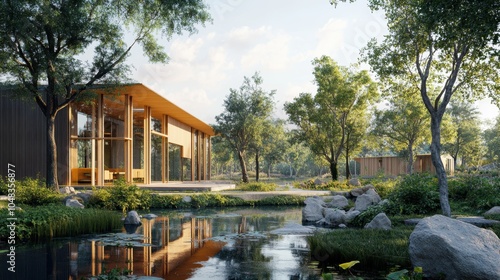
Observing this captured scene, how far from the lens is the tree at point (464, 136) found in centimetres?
4700

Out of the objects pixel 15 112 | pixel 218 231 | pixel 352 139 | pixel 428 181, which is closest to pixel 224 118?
pixel 352 139

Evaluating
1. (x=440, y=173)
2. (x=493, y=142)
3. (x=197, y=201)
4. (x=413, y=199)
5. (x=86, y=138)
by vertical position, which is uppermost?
(x=493, y=142)

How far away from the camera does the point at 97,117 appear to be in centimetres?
2219

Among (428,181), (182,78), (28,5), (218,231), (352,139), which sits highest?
(28,5)

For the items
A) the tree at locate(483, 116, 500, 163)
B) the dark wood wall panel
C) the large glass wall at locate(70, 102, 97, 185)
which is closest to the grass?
the large glass wall at locate(70, 102, 97, 185)

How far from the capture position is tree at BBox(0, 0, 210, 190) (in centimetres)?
1709

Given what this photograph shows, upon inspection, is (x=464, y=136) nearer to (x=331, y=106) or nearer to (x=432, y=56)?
(x=331, y=106)

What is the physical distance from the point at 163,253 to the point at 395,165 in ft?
133

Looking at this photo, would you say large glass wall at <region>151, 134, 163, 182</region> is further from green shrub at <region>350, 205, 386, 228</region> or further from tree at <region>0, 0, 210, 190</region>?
green shrub at <region>350, 205, 386, 228</region>

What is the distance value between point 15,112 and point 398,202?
18.2 meters

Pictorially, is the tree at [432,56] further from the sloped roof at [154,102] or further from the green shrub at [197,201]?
the sloped roof at [154,102]

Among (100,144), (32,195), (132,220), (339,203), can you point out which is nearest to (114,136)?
(100,144)

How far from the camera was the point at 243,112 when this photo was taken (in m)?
31.6

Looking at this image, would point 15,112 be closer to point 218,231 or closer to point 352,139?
point 218,231
